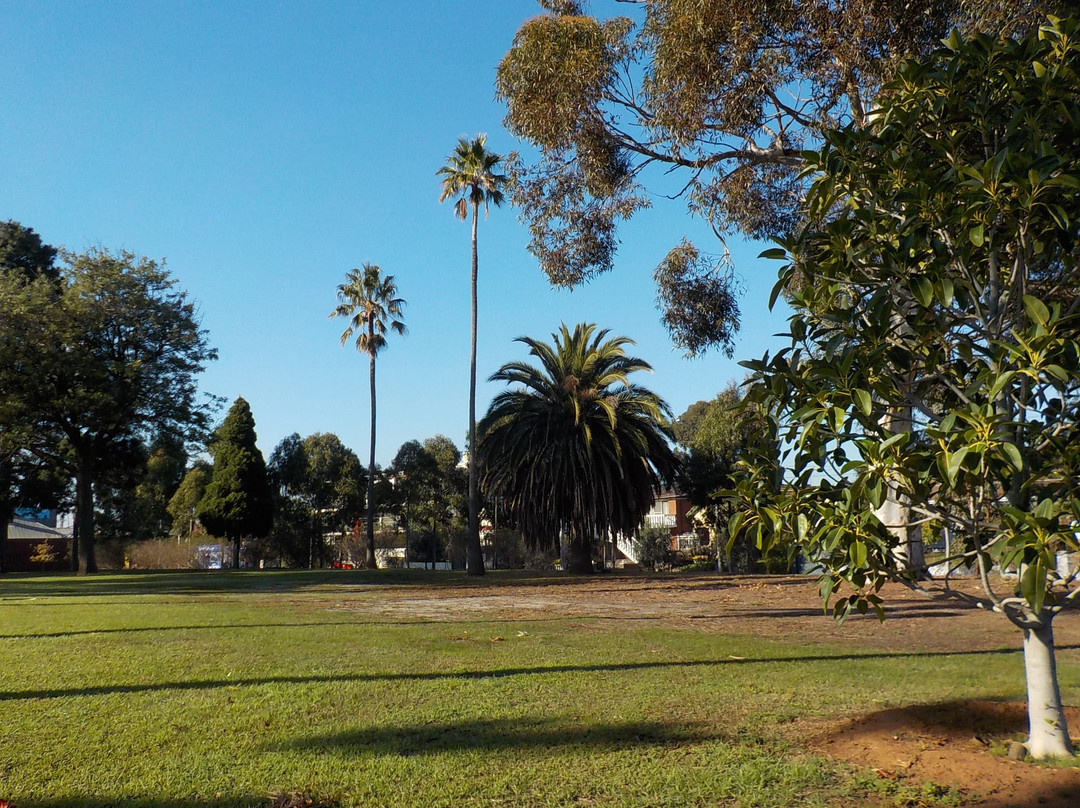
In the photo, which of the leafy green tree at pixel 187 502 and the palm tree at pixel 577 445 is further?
the leafy green tree at pixel 187 502

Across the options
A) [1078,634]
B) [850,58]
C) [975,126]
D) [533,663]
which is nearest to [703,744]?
[533,663]

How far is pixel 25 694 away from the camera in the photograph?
23.5ft

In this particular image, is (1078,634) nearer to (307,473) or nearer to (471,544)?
(471,544)

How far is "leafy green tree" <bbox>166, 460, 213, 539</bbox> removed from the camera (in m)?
51.7

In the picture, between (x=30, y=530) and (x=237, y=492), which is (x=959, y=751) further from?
(x=30, y=530)

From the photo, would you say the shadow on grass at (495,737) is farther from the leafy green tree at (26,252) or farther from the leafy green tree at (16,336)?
the leafy green tree at (26,252)

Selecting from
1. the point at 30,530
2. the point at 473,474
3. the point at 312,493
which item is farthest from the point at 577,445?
the point at 30,530

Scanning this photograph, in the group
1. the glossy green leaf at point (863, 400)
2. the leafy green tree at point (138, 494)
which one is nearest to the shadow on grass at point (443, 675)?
the glossy green leaf at point (863, 400)

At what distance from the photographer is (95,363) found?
30906mm

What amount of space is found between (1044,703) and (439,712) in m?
3.91

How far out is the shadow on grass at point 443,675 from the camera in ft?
23.9

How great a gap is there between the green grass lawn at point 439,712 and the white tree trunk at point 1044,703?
1152 mm

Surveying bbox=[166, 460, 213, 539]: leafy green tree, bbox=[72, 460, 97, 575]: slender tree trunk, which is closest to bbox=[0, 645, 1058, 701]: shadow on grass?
bbox=[72, 460, 97, 575]: slender tree trunk

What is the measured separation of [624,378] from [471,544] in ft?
28.5
